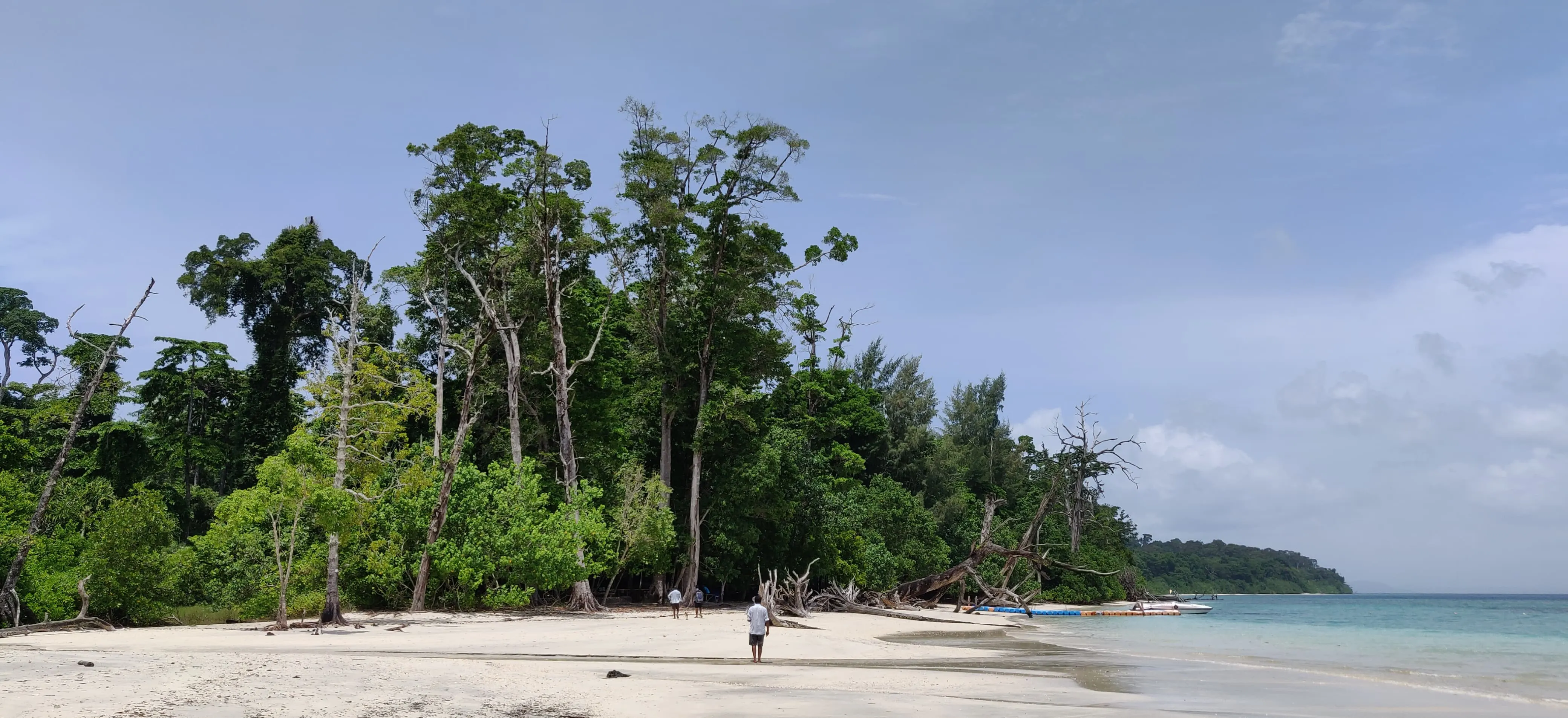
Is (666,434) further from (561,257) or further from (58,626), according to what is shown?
(58,626)

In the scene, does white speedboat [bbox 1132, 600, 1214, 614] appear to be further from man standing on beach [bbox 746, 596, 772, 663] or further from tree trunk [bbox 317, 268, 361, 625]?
tree trunk [bbox 317, 268, 361, 625]

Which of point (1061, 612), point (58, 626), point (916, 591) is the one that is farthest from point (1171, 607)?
point (58, 626)

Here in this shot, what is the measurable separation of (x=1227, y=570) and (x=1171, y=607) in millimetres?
110832

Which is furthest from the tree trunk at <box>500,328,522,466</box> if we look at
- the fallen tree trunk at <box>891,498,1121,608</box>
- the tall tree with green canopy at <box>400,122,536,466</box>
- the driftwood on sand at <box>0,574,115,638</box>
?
the fallen tree trunk at <box>891,498,1121,608</box>

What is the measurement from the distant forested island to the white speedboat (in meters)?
44.1

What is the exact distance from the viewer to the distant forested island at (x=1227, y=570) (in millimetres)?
137750

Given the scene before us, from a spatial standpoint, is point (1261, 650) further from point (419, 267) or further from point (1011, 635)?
point (419, 267)

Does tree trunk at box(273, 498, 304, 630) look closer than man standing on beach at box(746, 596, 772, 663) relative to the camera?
No

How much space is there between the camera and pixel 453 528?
87.7 feet

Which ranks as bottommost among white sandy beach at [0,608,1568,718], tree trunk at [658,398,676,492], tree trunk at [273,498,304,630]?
white sandy beach at [0,608,1568,718]


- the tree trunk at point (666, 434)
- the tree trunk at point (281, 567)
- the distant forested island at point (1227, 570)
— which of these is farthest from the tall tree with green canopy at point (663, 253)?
the distant forested island at point (1227, 570)

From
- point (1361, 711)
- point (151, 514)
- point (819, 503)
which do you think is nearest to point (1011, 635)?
point (819, 503)

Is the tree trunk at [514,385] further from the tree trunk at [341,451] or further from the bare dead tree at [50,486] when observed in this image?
the bare dead tree at [50,486]

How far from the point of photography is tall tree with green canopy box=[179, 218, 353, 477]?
135 ft
